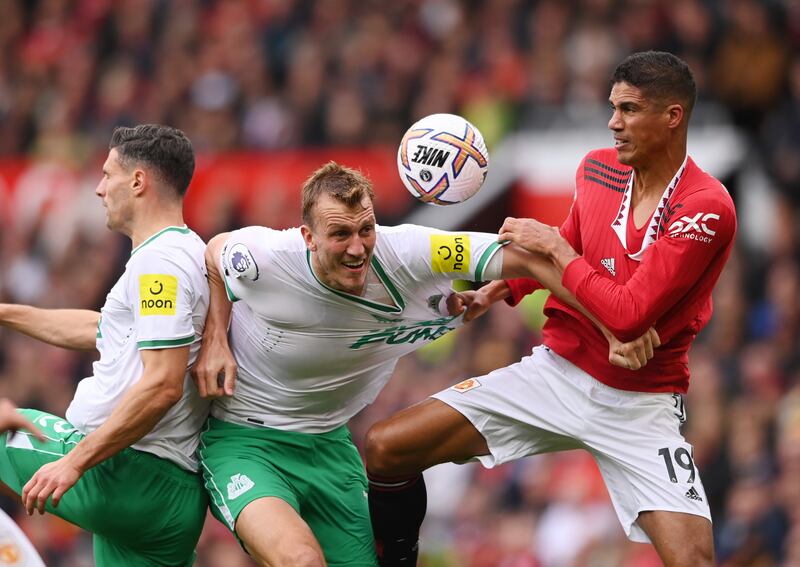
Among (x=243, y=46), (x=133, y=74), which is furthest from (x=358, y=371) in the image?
(x=133, y=74)

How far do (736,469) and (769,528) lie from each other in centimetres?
56

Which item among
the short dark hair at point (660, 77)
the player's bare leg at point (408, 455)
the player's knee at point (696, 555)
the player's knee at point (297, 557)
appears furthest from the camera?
the player's bare leg at point (408, 455)

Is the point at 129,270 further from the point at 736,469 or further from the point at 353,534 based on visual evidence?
the point at 736,469

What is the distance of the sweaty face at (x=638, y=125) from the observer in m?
6.10

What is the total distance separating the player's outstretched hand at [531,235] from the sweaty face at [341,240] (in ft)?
2.03

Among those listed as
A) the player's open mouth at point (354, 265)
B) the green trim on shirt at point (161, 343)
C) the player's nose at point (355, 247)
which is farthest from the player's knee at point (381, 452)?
the green trim on shirt at point (161, 343)

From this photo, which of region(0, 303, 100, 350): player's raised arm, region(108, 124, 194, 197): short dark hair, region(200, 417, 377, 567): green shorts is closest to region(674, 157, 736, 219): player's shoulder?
region(200, 417, 377, 567): green shorts

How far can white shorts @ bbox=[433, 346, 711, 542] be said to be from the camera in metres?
6.22

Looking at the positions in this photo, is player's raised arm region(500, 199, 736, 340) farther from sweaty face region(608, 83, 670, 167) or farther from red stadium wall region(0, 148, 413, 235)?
red stadium wall region(0, 148, 413, 235)

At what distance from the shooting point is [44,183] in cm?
1609

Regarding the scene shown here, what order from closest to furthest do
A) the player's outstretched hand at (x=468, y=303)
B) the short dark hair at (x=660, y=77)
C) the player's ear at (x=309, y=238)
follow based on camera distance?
1. the short dark hair at (x=660, y=77)
2. the player's ear at (x=309, y=238)
3. the player's outstretched hand at (x=468, y=303)

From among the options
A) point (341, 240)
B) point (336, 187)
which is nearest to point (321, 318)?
point (341, 240)

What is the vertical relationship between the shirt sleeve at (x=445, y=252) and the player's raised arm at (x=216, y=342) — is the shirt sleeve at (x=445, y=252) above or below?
above

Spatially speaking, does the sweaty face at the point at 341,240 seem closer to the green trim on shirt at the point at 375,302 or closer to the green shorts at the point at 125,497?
the green trim on shirt at the point at 375,302
